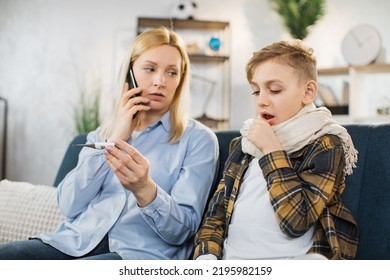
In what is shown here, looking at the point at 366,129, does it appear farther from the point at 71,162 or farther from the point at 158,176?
the point at 71,162

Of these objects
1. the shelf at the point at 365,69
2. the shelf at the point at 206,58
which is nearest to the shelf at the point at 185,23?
the shelf at the point at 206,58

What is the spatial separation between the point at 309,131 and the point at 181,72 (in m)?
0.41

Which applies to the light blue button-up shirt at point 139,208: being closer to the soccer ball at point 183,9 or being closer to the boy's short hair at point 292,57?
the boy's short hair at point 292,57

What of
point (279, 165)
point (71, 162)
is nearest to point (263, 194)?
point (279, 165)

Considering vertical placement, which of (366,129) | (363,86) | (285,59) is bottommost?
(363,86)

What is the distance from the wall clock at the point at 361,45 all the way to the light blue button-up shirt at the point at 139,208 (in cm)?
199

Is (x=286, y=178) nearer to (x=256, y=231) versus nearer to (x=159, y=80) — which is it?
(x=256, y=231)

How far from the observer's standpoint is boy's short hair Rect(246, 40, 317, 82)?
936 millimetres

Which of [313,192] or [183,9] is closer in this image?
[313,192]

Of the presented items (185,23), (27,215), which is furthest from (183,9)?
(27,215)

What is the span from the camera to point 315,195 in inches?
33.3

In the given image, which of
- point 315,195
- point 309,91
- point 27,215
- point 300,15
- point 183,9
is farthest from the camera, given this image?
point 183,9

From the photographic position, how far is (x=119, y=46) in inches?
135
